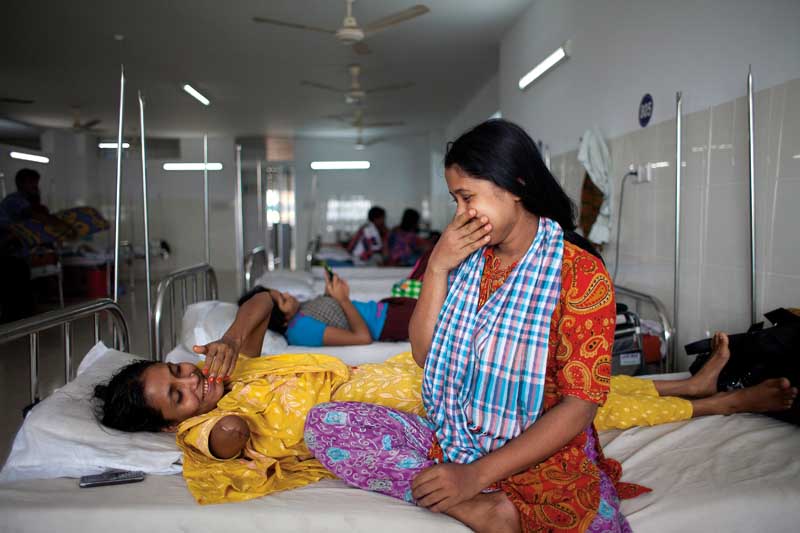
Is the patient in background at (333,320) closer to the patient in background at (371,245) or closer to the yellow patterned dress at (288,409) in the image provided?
the yellow patterned dress at (288,409)

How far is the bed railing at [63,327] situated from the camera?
1958mm

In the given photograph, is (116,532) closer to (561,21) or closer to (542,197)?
(542,197)

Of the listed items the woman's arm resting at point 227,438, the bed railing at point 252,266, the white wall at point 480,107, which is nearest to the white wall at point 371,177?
the white wall at point 480,107

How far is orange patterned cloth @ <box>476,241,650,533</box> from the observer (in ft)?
4.63

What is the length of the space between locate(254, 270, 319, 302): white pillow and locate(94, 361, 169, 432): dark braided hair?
123 inches

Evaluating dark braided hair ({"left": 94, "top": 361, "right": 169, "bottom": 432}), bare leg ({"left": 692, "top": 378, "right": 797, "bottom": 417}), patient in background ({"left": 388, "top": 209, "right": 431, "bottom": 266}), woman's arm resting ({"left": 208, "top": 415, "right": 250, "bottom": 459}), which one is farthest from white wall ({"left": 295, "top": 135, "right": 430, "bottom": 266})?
woman's arm resting ({"left": 208, "top": 415, "right": 250, "bottom": 459})

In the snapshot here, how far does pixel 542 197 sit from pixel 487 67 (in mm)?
7316

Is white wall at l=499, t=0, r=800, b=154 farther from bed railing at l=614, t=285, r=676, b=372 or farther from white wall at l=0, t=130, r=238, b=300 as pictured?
white wall at l=0, t=130, r=238, b=300

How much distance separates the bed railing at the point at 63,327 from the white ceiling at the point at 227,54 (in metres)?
0.98

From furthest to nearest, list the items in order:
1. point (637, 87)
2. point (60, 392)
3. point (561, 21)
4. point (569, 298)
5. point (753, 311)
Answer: point (561, 21)
point (637, 87)
point (753, 311)
point (60, 392)
point (569, 298)

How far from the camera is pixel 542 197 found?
153 centimetres

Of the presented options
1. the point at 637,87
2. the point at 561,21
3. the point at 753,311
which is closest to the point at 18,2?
the point at 561,21

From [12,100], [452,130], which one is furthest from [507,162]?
[452,130]

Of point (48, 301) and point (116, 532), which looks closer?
point (116, 532)
